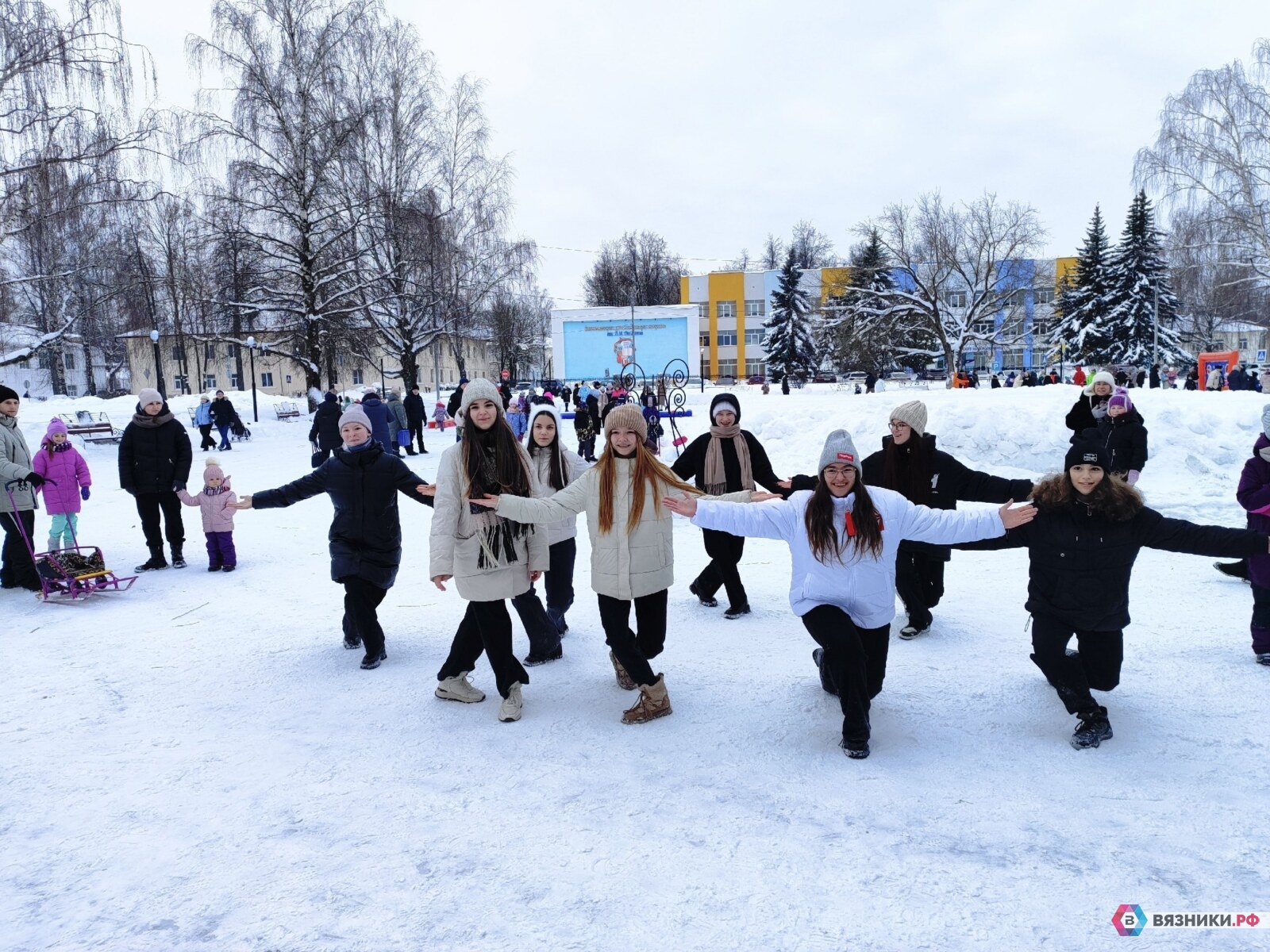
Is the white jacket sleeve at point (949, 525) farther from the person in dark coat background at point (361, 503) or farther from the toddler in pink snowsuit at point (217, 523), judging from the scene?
the toddler in pink snowsuit at point (217, 523)

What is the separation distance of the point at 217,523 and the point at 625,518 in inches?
207

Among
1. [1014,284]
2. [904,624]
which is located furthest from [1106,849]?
[1014,284]

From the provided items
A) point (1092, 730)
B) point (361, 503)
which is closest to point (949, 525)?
point (1092, 730)

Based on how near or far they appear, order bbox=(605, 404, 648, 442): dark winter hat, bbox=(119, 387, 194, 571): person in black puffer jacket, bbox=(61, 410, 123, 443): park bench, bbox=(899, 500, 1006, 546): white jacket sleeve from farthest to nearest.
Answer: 1. bbox=(61, 410, 123, 443): park bench
2. bbox=(119, 387, 194, 571): person in black puffer jacket
3. bbox=(605, 404, 648, 442): dark winter hat
4. bbox=(899, 500, 1006, 546): white jacket sleeve

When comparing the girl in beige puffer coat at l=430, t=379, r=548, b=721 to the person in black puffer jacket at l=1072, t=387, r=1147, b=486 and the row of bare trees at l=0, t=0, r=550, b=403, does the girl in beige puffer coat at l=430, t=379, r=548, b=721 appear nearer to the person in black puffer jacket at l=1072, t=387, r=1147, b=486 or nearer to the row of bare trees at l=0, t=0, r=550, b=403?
the person in black puffer jacket at l=1072, t=387, r=1147, b=486

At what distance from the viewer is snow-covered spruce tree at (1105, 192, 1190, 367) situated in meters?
39.0

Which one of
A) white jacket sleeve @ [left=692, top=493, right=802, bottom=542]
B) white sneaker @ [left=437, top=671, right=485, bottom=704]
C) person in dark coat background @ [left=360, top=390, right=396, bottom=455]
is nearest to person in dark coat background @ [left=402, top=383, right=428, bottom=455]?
person in dark coat background @ [left=360, top=390, right=396, bottom=455]

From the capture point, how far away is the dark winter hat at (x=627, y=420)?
3773 mm

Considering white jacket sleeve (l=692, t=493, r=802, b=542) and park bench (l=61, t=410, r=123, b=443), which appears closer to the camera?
white jacket sleeve (l=692, t=493, r=802, b=542)

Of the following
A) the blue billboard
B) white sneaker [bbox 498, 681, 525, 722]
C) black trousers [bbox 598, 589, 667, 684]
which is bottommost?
white sneaker [bbox 498, 681, 525, 722]

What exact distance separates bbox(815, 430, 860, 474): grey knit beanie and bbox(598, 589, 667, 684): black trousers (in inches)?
40.7

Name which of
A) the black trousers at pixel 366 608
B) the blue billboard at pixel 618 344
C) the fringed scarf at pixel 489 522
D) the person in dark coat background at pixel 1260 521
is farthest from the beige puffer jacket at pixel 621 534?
the blue billboard at pixel 618 344

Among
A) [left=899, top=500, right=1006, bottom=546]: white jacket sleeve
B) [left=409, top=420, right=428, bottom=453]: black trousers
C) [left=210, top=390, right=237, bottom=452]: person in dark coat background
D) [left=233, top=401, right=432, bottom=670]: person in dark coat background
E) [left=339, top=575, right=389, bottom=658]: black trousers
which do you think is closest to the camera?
[left=899, top=500, right=1006, bottom=546]: white jacket sleeve

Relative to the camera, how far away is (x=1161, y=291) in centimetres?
3906
